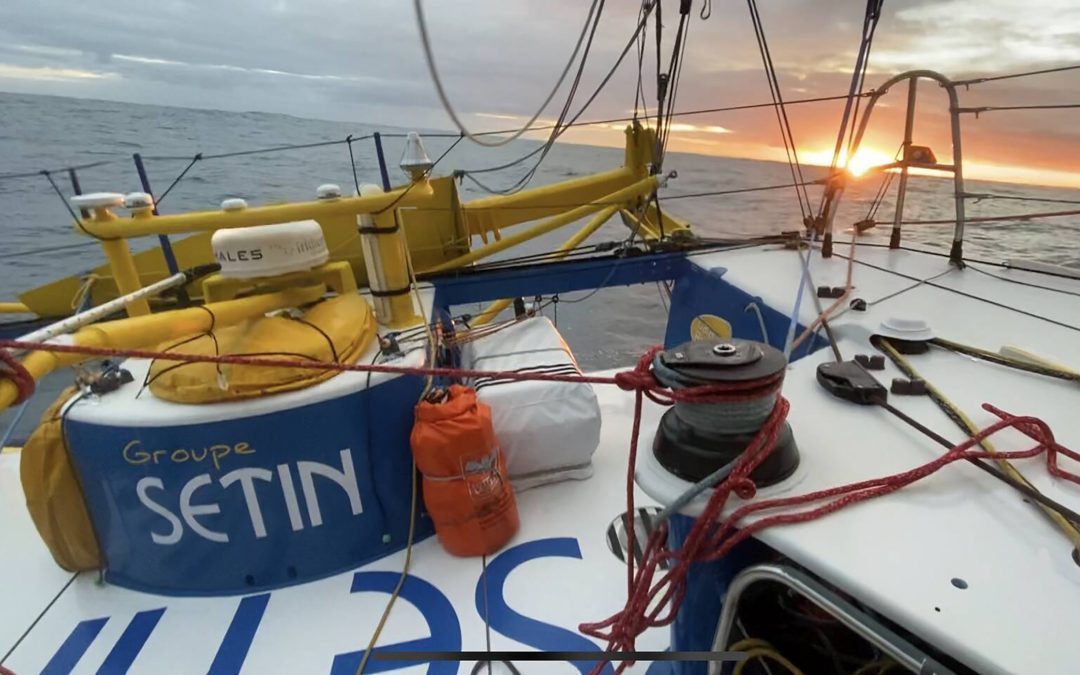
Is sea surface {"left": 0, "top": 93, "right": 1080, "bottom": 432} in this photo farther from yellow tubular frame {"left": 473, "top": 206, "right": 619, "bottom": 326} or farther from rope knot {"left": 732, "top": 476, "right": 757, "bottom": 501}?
rope knot {"left": 732, "top": 476, "right": 757, "bottom": 501}

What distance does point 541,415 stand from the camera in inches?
109

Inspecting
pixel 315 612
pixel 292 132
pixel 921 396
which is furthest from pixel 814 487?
pixel 292 132

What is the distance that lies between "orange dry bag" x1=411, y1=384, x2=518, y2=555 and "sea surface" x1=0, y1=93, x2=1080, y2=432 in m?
2.16

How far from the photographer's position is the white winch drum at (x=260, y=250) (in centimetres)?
258

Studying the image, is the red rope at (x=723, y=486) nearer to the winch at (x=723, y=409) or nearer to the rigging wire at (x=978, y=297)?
the winch at (x=723, y=409)

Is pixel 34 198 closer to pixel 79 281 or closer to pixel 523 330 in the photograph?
pixel 79 281

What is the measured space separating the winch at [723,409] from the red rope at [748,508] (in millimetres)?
47

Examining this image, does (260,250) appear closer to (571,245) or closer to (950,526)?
(571,245)

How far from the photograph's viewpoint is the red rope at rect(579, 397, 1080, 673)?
120 centimetres

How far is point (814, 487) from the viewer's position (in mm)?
1308

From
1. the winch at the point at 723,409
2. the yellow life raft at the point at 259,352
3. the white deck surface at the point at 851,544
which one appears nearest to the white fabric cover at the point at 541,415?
the white deck surface at the point at 851,544

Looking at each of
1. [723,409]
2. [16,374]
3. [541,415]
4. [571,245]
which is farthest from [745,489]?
[571,245]

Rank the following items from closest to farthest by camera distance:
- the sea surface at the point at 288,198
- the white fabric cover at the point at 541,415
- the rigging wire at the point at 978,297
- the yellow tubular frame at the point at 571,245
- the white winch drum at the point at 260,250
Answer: the rigging wire at the point at 978,297, the white winch drum at the point at 260,250, the white fabric cover at the point at 541,415, the yellow tubular frame at the point at 571,245, the sea surface at the point at 288,198

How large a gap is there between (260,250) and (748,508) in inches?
92.0
